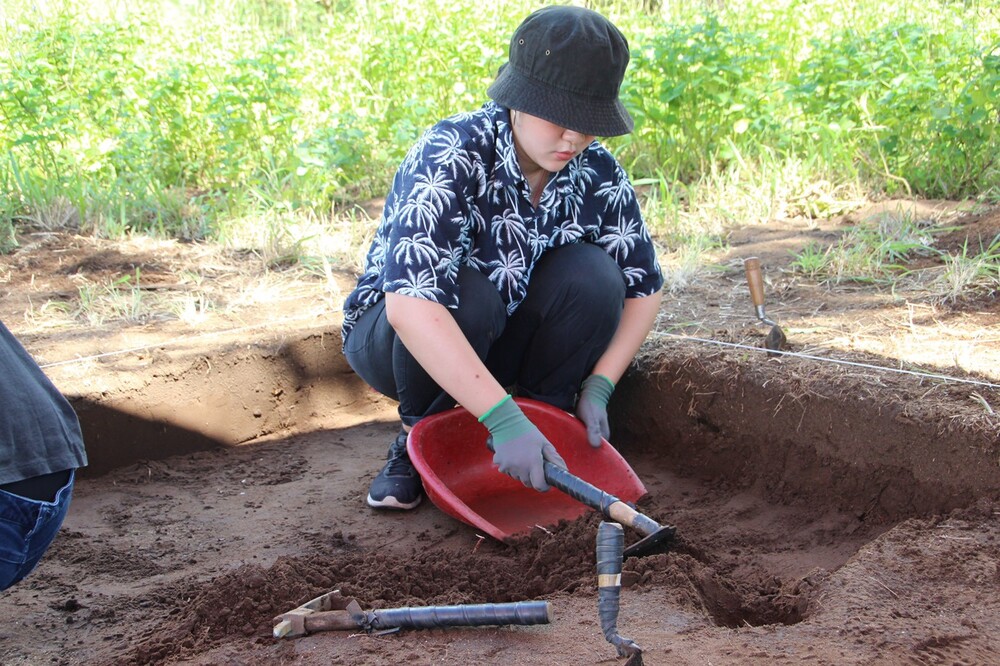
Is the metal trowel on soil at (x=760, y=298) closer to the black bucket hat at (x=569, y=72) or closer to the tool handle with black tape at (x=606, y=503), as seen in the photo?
the black bucket hat at (x=569, y=72)

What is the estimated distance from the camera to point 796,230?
152 inches

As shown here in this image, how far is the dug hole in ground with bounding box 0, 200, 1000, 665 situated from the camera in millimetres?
1646

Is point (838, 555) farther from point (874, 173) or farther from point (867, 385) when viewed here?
point (874, 173)

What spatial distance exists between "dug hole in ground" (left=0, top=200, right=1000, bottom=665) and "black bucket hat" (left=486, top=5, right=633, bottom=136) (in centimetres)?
89

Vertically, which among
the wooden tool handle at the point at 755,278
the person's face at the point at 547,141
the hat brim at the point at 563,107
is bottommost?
the wooden tool handle at the point at 755,278

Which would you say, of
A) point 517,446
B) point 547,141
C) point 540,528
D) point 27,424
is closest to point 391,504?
point 540,528

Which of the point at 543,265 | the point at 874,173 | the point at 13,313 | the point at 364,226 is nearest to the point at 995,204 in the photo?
the point at 874,173

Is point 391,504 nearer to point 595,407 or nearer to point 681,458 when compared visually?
Result: point 595,407

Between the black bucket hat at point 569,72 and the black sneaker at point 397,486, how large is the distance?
3.14ft

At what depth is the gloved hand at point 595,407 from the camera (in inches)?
93.1

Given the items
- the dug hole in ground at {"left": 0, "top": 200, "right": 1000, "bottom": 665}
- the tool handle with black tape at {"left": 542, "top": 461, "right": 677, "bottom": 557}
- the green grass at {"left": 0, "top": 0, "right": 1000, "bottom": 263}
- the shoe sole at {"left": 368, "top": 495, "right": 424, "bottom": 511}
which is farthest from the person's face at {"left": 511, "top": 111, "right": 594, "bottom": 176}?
the green grass at {"left": 0, "top": 0, "right": 1000, "bottom": 263}

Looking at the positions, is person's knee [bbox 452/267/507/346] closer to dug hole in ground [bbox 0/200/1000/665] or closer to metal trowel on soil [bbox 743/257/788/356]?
dug hole in ground [bbox 0/200/1000/665]

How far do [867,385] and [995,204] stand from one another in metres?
1.92

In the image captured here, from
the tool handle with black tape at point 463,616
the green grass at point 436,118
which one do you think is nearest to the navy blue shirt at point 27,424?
the tool handle with black tape at point 463,616
